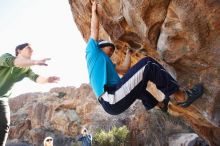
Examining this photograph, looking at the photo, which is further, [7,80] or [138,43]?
[138,43]

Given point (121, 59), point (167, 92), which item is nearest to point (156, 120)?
point (121, 59)

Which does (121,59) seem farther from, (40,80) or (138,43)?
(40,80)

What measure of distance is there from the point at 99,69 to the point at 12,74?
1.44 m

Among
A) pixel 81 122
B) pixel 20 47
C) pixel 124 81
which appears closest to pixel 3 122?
pixel 20 47

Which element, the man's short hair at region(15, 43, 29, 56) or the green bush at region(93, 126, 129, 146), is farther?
the green bush at region(93, 126, 129, 146)

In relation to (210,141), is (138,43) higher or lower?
higher

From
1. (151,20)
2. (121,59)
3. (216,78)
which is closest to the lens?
(216,78)

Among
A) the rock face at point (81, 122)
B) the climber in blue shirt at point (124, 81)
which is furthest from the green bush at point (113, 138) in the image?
the climber in blue shirt at point (124, 81)

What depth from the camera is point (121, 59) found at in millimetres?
10367

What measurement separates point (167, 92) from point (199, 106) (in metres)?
2.45

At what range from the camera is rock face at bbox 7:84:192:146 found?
22672 millimetres

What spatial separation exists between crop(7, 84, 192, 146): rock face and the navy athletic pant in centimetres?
1468

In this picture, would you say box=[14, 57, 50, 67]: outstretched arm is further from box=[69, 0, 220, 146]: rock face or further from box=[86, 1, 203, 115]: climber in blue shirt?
box=[69, 0, 220, 146]: rock face

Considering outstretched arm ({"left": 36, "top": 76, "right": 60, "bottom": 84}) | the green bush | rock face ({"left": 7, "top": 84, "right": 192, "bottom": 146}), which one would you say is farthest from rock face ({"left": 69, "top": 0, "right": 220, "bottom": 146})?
the green bush
